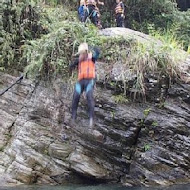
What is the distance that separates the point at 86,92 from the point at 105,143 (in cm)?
126

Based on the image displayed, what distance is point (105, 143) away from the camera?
8.42 m

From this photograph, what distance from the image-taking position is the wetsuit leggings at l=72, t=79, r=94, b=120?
7.92 m

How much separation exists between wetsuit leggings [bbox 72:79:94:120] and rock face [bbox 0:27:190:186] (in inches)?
24.0

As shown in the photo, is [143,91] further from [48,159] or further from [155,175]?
[48,159]

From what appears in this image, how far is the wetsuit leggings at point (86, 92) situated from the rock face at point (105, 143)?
61 cm

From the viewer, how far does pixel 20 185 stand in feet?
26.5

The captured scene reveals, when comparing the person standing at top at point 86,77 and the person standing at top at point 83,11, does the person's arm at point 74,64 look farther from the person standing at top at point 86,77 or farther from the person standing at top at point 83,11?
the person standing at top at point 83,11

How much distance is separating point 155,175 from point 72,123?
2.12 m

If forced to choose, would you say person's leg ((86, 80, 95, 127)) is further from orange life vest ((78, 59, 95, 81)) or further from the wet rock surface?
the wet rock surface

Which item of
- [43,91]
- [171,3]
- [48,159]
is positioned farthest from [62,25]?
[171,3]

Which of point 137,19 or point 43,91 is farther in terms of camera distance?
point 137,19

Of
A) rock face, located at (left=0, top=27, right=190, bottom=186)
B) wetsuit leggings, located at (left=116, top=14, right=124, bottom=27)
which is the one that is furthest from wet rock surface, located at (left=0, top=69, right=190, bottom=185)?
wetsuit leggings, located at (left=116, top=14, right=124, bottom=27)

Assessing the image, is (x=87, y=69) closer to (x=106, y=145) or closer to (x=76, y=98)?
(x=76, y=98)

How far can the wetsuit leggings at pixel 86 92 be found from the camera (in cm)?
792
